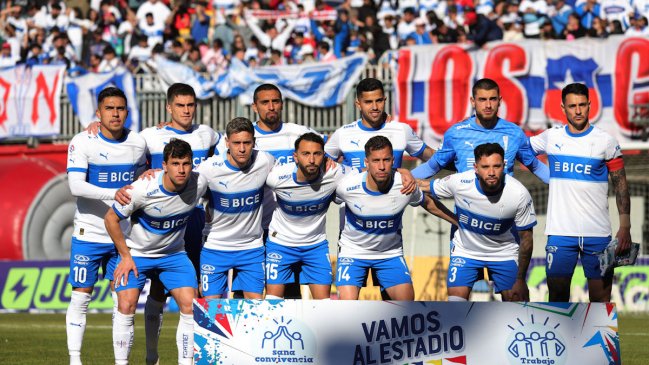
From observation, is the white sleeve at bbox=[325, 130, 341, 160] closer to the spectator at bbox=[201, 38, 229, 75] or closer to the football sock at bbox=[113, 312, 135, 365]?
the football sock at bbox=[113, 312, 135, 365]

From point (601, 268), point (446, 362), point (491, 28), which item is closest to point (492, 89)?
point (601, 268)

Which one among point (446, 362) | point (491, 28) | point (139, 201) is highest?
point (491, 28)

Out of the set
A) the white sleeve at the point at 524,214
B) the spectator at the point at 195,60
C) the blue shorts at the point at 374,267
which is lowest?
the blue shorts at the point at 374,267

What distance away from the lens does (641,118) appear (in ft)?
69.1

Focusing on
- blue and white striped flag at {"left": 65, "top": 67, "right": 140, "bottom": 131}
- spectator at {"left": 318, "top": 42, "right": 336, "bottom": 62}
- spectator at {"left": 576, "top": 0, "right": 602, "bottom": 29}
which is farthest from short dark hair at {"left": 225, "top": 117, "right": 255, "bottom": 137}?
spectator at {"left": 576, "top": 0, "right": 602, "bottom": 29}

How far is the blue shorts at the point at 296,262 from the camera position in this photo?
12.4m

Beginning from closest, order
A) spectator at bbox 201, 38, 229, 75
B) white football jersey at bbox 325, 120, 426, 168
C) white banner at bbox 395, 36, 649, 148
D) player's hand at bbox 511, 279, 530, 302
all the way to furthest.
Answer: player's hand at bbox 511, 279, 530, 302, white football jersey at bbox 325, 120, 426, 168, white banner at bbox 395, 36, 649, 148, spectator at bbox 201, 38, 229, 75

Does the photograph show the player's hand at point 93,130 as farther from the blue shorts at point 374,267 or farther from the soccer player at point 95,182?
the blue shorts at point 374,267

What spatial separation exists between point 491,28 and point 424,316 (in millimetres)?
13946

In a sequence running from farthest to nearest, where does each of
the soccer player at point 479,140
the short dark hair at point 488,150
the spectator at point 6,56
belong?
the spectator at point 6,56, the soccer player at point 479,140, the short dark hair at point 488,150

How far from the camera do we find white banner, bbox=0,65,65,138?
82.2ft

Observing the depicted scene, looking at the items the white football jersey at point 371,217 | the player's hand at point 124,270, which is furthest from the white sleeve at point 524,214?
the player's hand at point 124,270

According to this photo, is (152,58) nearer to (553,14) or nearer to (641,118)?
(553,14)

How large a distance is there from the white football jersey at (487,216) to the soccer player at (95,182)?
10.3ft
